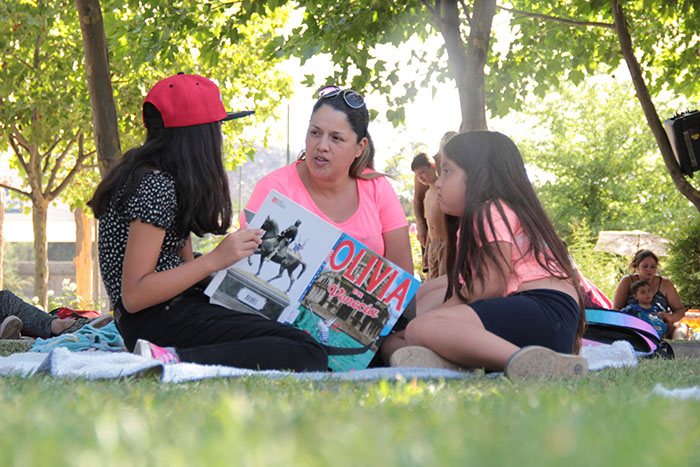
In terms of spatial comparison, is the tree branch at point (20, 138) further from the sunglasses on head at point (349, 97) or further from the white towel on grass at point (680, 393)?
the white towel on grass at point (680, 393)

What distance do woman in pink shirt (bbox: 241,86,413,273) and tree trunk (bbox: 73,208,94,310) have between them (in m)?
13.9

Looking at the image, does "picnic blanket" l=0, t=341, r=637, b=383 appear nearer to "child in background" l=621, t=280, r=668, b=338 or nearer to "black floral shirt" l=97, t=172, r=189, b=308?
"black floral shirt" l=97, t=172, r=189, b=308

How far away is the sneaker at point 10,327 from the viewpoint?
5.74m

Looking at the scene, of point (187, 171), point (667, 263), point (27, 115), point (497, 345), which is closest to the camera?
point (497, 345)

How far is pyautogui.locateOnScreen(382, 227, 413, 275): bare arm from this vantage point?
4574 mm

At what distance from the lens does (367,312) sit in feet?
12.6

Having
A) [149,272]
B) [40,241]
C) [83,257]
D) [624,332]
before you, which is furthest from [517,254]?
[83,257]

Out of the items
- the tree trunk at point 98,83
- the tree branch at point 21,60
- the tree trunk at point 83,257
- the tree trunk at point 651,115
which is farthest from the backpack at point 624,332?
the tree trunk at point 83,257

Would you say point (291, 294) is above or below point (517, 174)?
below

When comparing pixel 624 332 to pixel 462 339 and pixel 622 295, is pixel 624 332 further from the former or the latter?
pixel 622 295

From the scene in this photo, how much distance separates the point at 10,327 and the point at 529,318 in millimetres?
3967

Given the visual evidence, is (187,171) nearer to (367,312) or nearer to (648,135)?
(367,312)

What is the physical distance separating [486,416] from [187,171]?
2271 millimetres

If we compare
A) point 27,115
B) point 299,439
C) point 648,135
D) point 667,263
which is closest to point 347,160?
point 299,439
